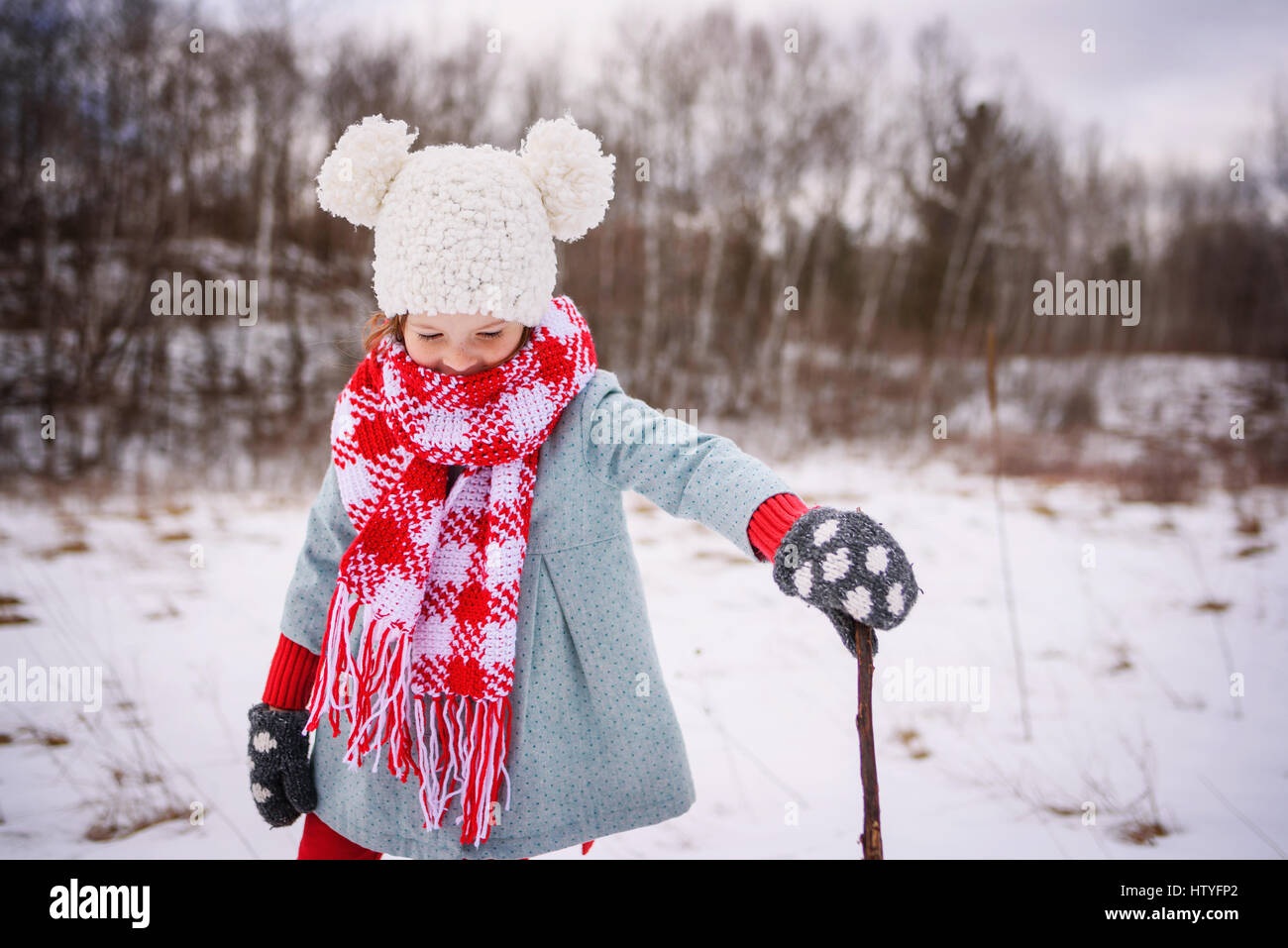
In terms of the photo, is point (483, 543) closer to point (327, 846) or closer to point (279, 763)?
point (279, 763)

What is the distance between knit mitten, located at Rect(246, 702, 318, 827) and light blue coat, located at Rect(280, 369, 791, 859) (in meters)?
0.04

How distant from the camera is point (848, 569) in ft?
3.40

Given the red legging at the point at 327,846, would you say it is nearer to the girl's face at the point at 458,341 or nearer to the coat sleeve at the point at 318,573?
the coat sleeve at the point at 318,573

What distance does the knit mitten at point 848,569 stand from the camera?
1.03m

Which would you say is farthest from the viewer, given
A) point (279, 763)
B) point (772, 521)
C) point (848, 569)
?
point (279, 763)

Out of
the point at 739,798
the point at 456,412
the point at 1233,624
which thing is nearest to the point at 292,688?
the point at 456,412

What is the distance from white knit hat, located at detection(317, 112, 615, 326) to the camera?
1.26 meters

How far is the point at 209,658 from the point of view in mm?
3031

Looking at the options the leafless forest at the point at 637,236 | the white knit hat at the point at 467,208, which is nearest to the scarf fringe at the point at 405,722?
the white knit hat at the point at 467,208

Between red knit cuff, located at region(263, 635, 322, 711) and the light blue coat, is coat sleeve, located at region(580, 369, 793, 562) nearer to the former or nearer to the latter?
the light blue coat

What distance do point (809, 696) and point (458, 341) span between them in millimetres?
2181

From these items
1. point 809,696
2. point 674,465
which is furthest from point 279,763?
point 809,696

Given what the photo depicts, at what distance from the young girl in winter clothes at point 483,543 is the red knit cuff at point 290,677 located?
0.11ft
